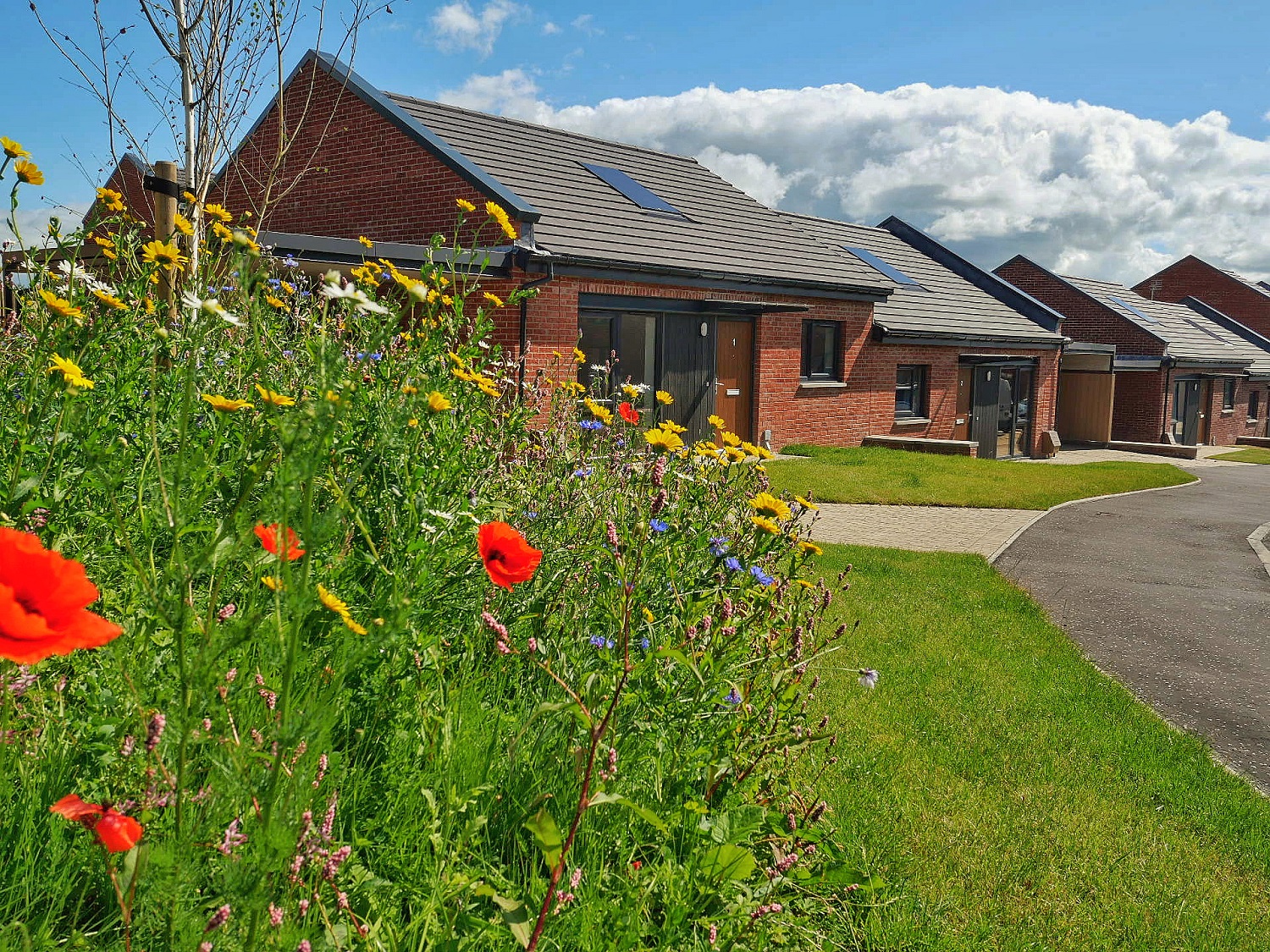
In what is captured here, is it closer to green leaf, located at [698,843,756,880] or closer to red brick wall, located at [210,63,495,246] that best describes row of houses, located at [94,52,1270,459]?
red brick wall, located at [210,63,495,246]

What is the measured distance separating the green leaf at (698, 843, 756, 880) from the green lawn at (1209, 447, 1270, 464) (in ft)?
97.1

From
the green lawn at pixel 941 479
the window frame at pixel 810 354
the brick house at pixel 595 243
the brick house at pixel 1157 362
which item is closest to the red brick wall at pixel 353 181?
the brick house at pixel 595 243

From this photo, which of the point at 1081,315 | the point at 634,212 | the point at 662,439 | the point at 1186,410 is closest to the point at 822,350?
the point at 634,212

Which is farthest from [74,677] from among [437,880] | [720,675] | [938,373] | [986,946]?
[938,373]

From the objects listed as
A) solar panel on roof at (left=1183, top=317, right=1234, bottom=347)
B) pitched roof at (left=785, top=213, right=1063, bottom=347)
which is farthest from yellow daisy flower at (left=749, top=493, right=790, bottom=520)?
solar panel on roof at (left=1183, top=317, right=1234, bottom=347)

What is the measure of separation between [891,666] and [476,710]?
3347 millimetres

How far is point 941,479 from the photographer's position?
46.6ft

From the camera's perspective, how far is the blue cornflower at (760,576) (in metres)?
2.72

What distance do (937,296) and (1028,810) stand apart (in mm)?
21680

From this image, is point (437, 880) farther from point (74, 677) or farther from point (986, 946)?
point (986, 946)

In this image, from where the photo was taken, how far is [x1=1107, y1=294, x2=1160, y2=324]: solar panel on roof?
108 feet

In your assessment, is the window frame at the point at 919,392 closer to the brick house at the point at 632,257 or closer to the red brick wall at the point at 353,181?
Answer: the brick house at the point at 632,257

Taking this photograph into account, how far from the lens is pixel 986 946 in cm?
274

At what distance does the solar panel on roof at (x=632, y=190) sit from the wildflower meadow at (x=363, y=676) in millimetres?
13368
